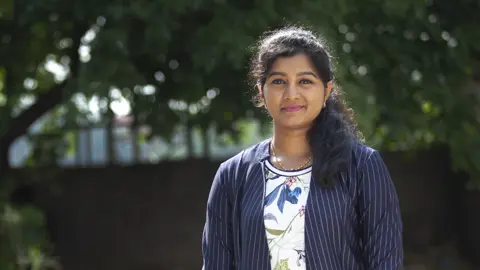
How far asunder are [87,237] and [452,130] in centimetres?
419

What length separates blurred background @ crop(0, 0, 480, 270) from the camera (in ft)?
14.5

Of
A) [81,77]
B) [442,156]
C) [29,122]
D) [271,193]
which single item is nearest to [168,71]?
[81,77]

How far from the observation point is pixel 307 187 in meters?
1.98

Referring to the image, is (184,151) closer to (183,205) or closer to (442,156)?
(183,205)

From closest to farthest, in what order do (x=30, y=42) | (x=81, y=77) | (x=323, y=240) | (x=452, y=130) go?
(x=323, y=240), (x=81, y=77), (x=452, y=130), (x=30, y=42)

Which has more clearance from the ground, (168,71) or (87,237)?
(168,71)

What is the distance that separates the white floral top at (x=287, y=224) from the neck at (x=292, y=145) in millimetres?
96

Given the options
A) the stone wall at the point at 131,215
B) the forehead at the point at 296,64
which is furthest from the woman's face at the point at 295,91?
the stone wall at the point at 131,215

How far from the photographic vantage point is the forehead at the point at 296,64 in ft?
6.68

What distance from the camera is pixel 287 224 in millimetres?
1944

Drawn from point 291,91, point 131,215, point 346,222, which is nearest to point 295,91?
point 291,91

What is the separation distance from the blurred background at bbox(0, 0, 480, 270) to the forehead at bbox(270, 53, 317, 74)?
6.98 feet

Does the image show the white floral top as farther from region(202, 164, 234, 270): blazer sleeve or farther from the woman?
region(202, 164, 234, 270): blazer sleeve

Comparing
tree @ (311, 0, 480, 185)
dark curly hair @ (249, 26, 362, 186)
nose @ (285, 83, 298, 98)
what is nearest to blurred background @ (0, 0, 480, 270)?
tree @ (311, 0, 480, 185)
